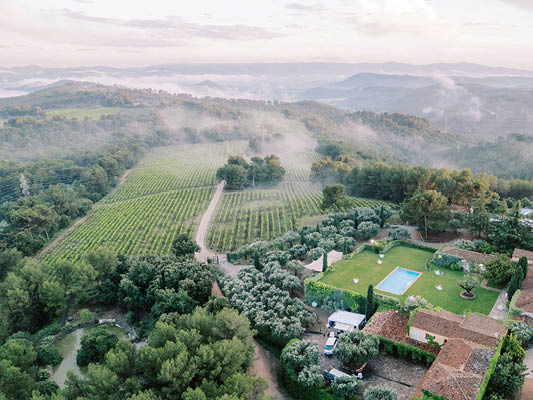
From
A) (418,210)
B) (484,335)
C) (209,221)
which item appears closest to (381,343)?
(484,335)

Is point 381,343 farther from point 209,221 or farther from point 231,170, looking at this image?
point 231,170

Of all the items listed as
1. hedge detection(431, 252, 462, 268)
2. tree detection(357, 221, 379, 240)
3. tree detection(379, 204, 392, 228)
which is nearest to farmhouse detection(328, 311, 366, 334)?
hedge detection(431, 252, 462, 268)

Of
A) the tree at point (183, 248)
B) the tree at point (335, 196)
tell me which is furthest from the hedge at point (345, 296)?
the tree at point (335, 196)

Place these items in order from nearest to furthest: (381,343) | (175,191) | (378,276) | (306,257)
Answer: (381,343) → (378,276) → (306,257) → (175,191)

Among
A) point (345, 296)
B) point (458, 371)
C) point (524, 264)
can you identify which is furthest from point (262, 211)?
point (458, 371)

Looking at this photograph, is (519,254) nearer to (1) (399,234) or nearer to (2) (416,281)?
(2) (416,281)

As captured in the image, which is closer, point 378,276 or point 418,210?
point 378,276

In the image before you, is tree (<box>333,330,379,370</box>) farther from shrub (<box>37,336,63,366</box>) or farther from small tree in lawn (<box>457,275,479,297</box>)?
shrub (<box>37,336,63,366</box>)

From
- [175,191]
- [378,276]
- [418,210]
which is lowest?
[175,191]
